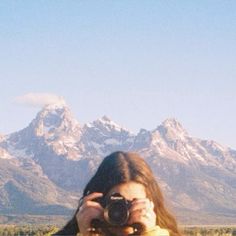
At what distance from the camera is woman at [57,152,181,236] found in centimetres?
399

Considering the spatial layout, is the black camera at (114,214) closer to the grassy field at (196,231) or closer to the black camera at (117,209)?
the black camera at (117,209)

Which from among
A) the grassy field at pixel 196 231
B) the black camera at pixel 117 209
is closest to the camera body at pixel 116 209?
the black camera at pixel 117 209

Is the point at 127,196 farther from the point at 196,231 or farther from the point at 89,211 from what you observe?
the point at 196,231

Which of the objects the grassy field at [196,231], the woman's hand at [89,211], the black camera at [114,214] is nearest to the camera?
the black camera at [114,214]

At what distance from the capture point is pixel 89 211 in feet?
13.4

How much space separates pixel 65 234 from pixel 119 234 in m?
0.34

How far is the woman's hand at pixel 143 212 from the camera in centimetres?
396

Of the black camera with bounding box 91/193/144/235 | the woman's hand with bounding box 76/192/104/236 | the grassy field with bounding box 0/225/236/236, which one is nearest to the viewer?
the black camera with bounding box 91/193/144/235

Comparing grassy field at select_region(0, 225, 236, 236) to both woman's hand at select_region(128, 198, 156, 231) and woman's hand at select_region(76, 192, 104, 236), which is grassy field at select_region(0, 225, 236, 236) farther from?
woman's hand at select_region(76, 192, 104, 236)

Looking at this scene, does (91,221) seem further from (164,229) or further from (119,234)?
(164,229)

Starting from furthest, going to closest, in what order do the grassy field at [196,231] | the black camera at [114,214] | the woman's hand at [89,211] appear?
the grassy field at [196,231] → the woman's hand at [89,211] → the black camera at [114,214]

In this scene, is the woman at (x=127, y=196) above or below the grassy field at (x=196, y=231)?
above

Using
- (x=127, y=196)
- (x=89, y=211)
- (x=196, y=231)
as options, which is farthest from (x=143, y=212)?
(x=196, y=231)

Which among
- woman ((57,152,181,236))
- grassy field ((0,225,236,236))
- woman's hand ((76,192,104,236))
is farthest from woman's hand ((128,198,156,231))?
grassy field ((0,225,236,236))
